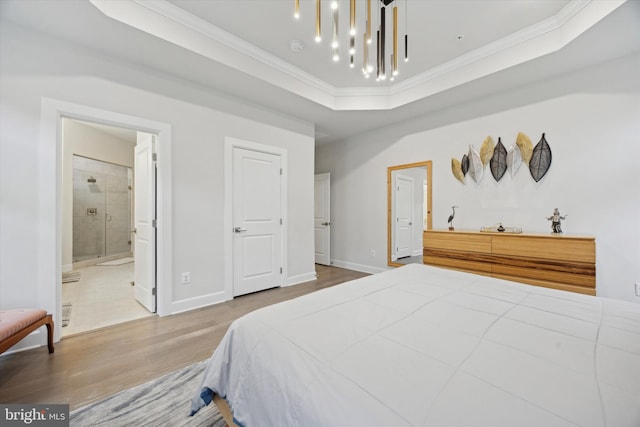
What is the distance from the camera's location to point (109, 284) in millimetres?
4098

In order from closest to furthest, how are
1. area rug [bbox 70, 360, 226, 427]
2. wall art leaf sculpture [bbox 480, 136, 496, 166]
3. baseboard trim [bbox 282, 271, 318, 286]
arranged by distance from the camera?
area rug [bbox 70, 360, 226, 427] < wall art leaf sculpture [bbox 480, 136, 496, 166] < baseboard trim [bbox 282, 271, 318, 286]

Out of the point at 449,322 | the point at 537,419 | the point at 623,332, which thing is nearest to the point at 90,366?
the point at 449,322

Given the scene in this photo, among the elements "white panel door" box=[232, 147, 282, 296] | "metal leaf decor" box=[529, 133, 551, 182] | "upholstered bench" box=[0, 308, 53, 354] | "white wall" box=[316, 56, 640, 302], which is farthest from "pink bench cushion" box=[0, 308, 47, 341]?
"metal leaf decor" box=[529, 133, 551, 182]

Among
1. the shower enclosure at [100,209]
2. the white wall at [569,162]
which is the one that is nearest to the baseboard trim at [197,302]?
the white wall at [569,162]

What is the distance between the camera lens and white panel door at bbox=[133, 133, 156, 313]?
113 inches

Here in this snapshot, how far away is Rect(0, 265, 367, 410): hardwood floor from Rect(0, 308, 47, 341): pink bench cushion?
1.13 ft

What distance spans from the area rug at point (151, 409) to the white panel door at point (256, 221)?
175 centimetres

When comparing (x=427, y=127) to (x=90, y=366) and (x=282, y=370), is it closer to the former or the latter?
(x=282, y=370)

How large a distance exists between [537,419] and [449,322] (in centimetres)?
54

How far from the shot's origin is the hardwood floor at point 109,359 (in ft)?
Answer: 5.37

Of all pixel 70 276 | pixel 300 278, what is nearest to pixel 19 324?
pixel 300 278

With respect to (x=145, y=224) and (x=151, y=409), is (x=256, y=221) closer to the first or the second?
(x=145, y=224)

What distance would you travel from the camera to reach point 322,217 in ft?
18.5

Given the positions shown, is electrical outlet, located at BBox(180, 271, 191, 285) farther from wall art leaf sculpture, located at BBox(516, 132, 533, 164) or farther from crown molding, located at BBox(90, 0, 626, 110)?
wall art leaf sculpture, located at BBox(516, 132, 533, 164)
